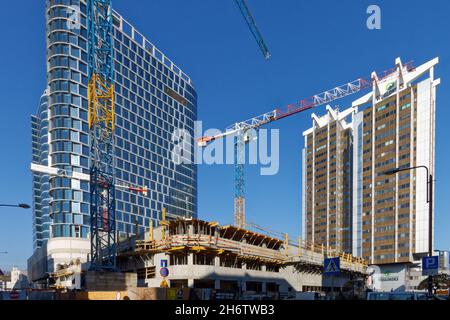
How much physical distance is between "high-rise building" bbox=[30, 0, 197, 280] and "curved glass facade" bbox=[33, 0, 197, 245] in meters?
0.28

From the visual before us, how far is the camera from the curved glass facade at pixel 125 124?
11662 centimetres

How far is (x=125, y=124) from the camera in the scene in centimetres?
13750

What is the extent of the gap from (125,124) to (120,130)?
4.10 metres

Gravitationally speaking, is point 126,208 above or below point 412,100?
below

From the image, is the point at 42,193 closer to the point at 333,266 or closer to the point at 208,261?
the point at 208,261

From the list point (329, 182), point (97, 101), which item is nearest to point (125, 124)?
point (97, 101)

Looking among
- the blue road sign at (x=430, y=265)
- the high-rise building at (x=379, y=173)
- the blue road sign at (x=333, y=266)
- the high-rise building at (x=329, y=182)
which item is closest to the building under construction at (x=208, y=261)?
the blue road sign at (x=430, y=265)

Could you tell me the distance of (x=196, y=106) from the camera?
189m

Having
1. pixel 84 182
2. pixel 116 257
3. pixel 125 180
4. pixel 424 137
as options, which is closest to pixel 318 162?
pixel 424 137

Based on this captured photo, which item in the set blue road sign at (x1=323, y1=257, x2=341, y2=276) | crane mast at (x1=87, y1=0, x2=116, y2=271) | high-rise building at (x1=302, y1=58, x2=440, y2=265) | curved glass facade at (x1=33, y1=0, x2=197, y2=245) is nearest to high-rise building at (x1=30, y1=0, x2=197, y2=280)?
curved glass facade at (x1=33, y1=0, x2=197, y2=245)
